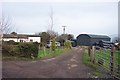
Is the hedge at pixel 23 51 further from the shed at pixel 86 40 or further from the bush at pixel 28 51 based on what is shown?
the shed at pixel 86 40

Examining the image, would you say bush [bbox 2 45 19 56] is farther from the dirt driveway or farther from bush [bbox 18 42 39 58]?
the dirt driveway

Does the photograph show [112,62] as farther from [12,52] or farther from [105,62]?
[12,52]

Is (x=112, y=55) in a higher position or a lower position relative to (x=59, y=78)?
higher

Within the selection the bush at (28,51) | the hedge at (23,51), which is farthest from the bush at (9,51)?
the bush at (28,51)

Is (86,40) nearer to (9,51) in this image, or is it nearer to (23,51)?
(23,51)

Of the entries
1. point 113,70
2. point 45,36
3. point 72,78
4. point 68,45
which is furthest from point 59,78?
point 45,36

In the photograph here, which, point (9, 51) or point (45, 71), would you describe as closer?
point (45, 71)

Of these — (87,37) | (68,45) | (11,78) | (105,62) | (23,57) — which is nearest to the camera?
(11,78)

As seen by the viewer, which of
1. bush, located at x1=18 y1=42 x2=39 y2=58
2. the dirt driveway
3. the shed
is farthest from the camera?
the shed

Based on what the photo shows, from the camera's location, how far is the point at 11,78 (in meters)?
8.84

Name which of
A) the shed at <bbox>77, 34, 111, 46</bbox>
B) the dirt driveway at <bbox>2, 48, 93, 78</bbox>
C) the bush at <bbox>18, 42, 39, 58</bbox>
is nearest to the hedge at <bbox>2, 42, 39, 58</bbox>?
the bush at <bbox>18, 42, 39, 58</bbox>

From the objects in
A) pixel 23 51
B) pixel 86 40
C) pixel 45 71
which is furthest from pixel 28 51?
pixel 86 40

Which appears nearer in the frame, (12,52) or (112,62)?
(112,62)

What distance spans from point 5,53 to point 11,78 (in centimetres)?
1301
